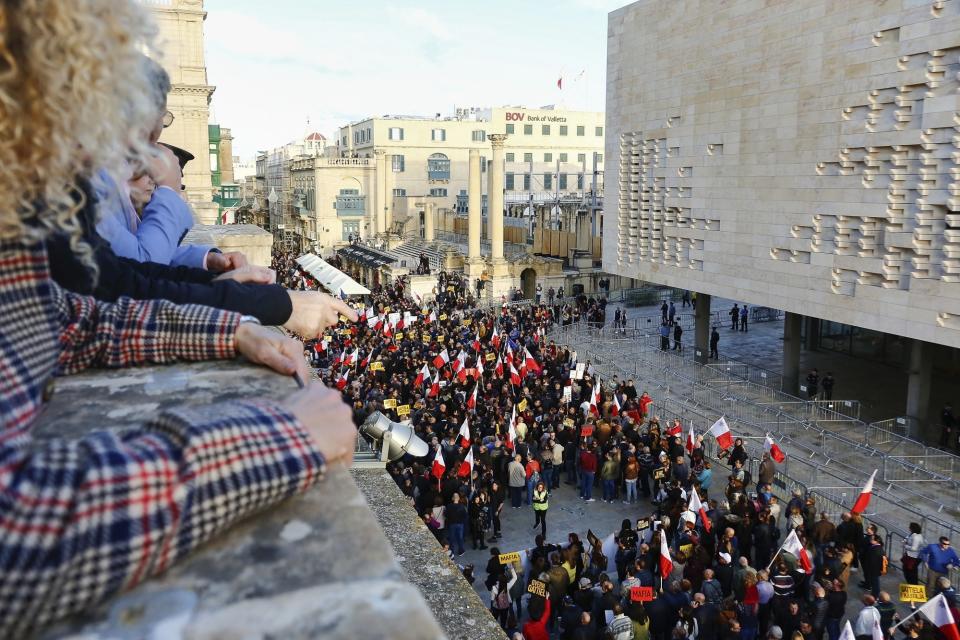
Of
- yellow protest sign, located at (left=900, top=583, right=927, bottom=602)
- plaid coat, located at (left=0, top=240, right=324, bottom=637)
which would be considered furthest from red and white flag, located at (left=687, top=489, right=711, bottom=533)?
plaid coat, located at (left=0, top=240, right=324, bottom=637)

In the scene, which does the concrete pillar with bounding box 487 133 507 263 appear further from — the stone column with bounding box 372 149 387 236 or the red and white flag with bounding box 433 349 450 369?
the stone column with bounding box 372 149 387 236

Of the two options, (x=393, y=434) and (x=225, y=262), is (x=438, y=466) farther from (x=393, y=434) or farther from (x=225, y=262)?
(x=225, y=262)

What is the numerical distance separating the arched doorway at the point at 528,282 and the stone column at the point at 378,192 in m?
23.7

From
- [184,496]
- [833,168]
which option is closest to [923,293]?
[833,168]

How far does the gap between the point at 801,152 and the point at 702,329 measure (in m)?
8.07

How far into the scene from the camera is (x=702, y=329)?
2645 centimetres

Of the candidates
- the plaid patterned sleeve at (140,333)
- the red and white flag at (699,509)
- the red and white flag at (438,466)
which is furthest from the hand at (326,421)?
the red and white flag at (438,466)

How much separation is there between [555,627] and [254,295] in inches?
367

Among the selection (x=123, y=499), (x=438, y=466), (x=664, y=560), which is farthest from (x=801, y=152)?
(x=123, y=499)

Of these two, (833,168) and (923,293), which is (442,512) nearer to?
(923,293)

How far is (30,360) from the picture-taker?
1629mm

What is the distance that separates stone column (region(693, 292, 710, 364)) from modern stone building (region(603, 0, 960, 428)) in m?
0.08

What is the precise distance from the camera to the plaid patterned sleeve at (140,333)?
2277mm

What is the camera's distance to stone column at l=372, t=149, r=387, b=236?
62.0 meters
